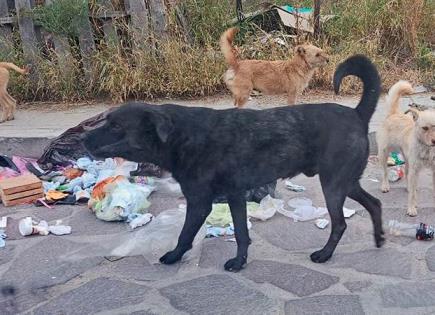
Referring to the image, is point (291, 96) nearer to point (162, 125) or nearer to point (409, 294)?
point (162, 125)

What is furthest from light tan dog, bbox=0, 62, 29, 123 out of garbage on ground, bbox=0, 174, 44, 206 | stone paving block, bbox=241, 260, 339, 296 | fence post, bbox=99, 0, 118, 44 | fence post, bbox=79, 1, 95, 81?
stone paving block, bbox=241, 260, 339, 296

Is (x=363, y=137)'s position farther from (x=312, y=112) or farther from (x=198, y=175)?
(x=198, y=175)

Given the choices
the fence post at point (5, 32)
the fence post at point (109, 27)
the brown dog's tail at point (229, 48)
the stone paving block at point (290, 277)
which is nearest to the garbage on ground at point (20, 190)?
the stone paving block at point (290, 277)

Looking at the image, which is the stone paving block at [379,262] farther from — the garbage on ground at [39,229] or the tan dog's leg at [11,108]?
the tan dog's leg at [11,108]

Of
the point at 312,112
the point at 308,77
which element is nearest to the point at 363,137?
the point at 312,112

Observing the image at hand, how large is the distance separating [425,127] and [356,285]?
5.21 feet

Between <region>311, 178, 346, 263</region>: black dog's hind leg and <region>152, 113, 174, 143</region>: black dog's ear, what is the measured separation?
1.00m

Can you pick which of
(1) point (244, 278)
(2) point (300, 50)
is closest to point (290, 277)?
(1) point (244, 278)

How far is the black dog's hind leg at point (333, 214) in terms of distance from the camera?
354cm

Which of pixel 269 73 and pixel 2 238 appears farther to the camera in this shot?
pixel 269 73

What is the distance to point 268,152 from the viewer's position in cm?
354

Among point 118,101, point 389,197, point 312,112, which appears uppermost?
point 312,112

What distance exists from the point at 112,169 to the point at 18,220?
1.13 metres

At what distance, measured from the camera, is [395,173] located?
17.3 feet
